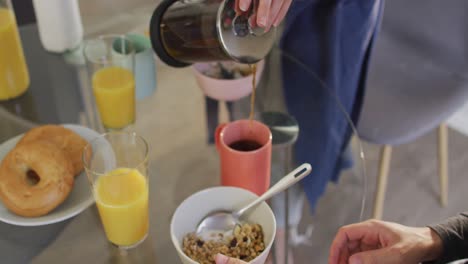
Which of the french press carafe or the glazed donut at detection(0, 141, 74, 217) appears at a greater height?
the french press carafe

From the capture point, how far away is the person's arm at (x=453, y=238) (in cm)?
80

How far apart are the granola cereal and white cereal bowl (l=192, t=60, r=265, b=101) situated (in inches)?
13.1

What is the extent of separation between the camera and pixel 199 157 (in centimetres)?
101

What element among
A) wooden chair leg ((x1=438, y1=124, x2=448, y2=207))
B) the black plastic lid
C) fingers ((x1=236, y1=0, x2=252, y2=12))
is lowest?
wooden chair leg ((x1=438, y1=124, x2=448, y2=207))

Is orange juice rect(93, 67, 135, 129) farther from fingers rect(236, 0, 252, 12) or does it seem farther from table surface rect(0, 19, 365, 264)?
fingers rect(236, 0, 252, 12)

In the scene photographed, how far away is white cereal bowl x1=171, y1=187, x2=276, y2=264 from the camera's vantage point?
2.52 ft

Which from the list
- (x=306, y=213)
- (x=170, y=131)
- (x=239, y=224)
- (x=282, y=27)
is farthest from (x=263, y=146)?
(x=282, y=27)

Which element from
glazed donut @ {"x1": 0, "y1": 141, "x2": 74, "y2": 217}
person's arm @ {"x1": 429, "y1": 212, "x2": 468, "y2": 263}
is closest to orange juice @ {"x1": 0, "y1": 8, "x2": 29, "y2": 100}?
glazed donut @ {"x1": 0, "y1": 141, "x2": 74, "y2": 217}

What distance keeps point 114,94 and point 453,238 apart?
2.09ft

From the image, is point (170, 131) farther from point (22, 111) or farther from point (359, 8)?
point (359, 8)

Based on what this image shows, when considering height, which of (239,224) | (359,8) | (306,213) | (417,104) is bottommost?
(306,213)

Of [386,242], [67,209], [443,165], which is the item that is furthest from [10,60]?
[443,165]

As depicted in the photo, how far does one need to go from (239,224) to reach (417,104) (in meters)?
0.74

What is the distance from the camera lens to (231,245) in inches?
30.4
